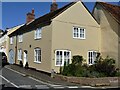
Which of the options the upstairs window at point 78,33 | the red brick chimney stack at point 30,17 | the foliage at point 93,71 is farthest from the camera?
the red brick chimney stack at point 30,17

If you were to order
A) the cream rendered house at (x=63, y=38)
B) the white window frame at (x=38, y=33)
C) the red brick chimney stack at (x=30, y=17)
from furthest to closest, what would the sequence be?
the red brick chimney stack at (x=30, y=17) < the white window frame at (x=38, y=33) < the cream rendered house at (x=63, y=38)

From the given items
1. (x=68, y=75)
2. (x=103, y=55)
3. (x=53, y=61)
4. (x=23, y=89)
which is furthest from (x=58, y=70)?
(x=23, y=89)

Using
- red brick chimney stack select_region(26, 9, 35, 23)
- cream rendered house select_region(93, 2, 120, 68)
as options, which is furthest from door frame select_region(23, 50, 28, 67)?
cream rendered house select_region(93, 2, 120, 68)

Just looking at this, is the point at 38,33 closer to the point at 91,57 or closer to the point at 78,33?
the point at 78,33

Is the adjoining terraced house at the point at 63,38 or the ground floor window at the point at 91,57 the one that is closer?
the adjoining terraced house at the point at 63,38

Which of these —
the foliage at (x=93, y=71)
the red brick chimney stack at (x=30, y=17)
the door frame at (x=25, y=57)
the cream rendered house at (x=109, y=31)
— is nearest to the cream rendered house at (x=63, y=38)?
the cream rendered house at (x=109, y=31)

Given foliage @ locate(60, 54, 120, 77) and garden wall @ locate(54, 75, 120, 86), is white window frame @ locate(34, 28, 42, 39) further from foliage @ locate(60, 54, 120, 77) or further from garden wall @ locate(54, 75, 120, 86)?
garden wall @ locate(54, 75, 120, 86)

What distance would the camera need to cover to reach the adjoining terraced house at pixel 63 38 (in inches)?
819

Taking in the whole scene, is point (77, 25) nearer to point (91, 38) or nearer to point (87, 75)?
point (91, 38)

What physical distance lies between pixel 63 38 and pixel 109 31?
17.2 ft

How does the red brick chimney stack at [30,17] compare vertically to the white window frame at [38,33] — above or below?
above

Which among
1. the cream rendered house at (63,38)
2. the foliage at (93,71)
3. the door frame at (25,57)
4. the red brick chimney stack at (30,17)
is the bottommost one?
the foliage at (93,71)

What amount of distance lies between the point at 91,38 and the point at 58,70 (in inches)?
215

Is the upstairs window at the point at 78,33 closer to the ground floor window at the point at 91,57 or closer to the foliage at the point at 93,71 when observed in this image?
the ground floor window at the point at 91,57
